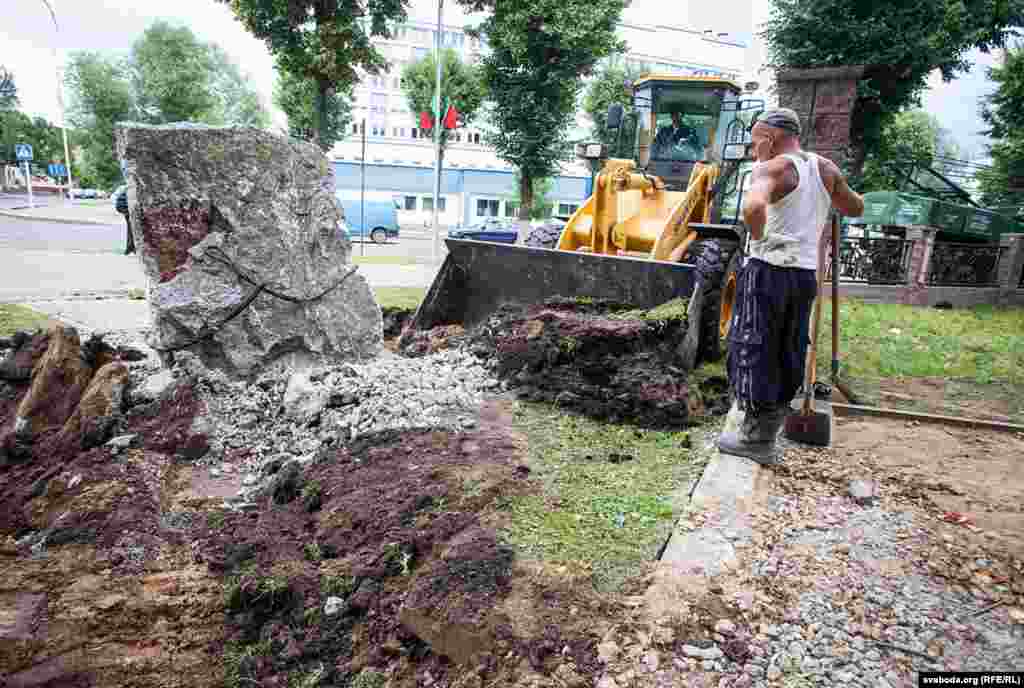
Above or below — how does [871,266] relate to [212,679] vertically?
above

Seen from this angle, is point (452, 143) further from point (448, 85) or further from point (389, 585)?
point (389, 585)

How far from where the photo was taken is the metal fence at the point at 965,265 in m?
11.3

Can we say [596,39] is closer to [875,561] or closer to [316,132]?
[316,132]

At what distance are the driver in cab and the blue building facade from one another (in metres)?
32.1

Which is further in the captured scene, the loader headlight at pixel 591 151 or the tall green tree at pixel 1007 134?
the tall green tree at pixel 1007 134

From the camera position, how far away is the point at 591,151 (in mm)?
6324

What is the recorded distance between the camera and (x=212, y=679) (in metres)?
1.90

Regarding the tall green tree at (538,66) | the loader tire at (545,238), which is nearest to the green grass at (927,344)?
the loader tire at (545,238)

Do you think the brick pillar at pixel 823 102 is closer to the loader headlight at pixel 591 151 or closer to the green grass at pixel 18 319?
the loader headlight at pixel 591 151

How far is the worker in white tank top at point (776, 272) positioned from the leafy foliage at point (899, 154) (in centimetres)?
1659

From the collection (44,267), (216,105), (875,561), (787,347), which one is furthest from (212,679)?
(216,105)

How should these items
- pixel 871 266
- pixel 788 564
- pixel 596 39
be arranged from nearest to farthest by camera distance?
pixel 788 564, pixel 871 266, pixel 596 39

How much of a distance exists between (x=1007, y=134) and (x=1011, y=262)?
921cm

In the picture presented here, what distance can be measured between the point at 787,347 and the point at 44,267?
38.5ft
